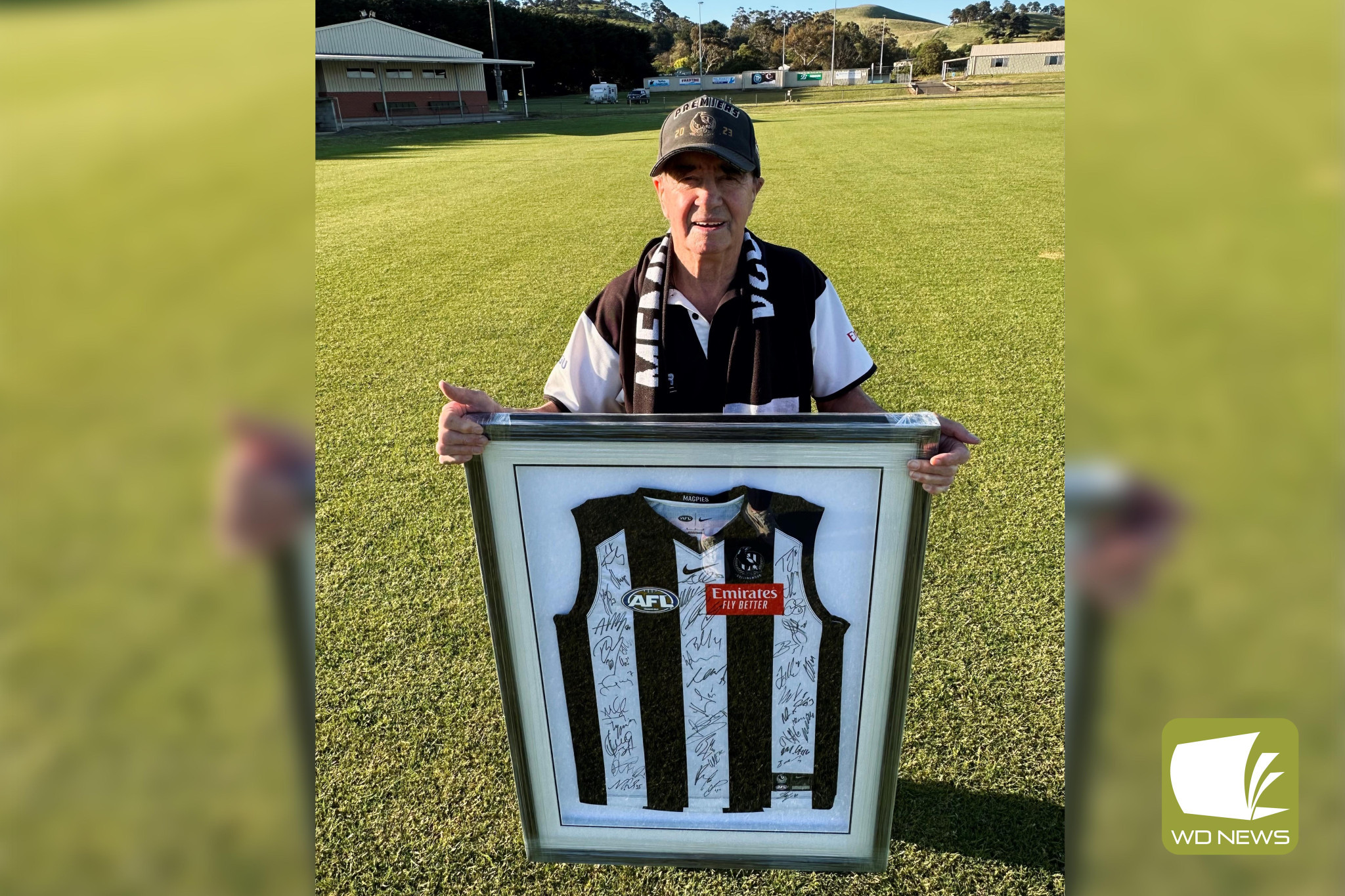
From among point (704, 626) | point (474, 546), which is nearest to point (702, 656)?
point (704, 626)

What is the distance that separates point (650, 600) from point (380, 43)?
39.4 m

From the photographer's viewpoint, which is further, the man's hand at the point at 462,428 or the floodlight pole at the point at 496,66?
the floodlight pole at the point at 496,66

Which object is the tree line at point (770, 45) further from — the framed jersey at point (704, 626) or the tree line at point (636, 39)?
the framed jersey at point (704, 626)

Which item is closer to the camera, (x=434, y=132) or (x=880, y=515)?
(x=880, y=515)

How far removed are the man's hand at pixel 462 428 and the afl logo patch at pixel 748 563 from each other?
52 centimetres

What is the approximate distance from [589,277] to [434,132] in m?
21.7

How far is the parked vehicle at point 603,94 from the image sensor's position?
139ft

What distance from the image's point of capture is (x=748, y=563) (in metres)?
1.43
